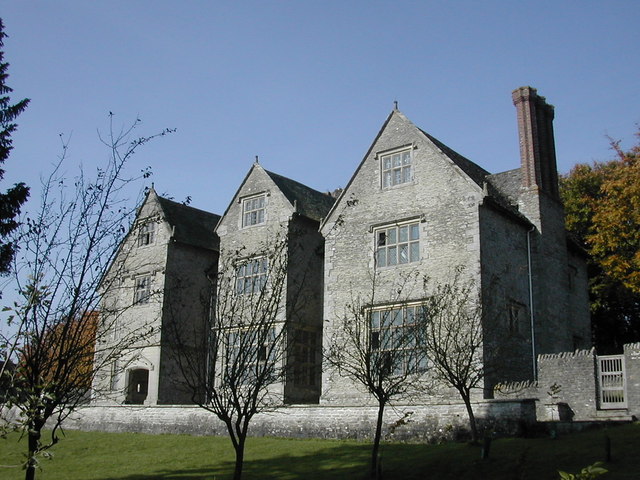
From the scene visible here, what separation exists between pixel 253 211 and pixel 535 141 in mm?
12798

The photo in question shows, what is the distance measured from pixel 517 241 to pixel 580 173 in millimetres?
15838

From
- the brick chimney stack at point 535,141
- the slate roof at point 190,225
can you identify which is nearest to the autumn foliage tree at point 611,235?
the brick chimney stack at point 535,141

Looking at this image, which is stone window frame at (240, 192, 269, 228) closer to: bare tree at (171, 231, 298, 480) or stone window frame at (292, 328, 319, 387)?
stone window frame at (292, 328, 319, 387)

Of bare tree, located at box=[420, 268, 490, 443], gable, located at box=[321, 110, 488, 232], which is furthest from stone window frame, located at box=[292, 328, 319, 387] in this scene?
bare tree, located at box=[420, 268, 490, 443]

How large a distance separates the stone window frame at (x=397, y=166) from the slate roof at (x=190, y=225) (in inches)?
444

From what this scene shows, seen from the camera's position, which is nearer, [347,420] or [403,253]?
[347,420]

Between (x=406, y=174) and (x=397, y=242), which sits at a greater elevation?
(x=406, y=174)

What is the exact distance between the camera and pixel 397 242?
27781 millimetres

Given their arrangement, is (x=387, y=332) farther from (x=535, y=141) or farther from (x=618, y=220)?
(x=618, y=220)

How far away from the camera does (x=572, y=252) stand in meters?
32.4

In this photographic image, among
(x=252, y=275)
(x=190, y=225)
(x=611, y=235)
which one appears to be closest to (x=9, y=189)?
(x=252, y=275)

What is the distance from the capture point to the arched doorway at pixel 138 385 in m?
35.9

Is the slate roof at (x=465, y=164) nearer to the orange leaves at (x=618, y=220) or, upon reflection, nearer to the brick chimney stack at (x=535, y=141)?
the brick chimney stack at (x=535, y=141)

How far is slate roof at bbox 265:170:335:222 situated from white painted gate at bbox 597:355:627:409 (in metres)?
13.9
